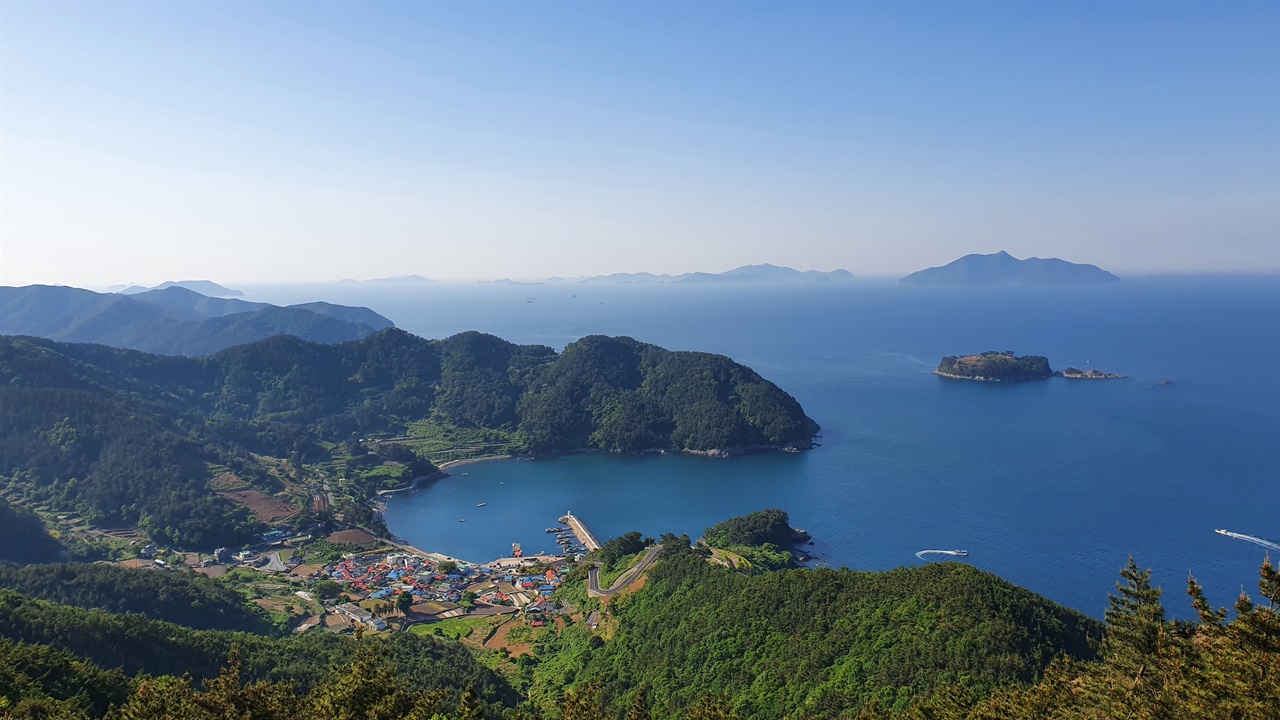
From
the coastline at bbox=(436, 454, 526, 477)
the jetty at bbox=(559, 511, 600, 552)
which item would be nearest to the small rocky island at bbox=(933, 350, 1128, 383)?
the coastline at bbox=(436, 454, 526, 477)

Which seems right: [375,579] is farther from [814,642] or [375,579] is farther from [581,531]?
[814,642]

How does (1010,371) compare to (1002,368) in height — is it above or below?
below

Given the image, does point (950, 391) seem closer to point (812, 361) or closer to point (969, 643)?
point (812, 361)

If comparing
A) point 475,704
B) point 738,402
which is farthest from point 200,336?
point 475,704

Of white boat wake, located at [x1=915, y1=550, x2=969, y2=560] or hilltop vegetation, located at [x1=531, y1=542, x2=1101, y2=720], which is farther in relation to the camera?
white boat wake, located at [x1=915, y1=550, x2=969, y2=560]

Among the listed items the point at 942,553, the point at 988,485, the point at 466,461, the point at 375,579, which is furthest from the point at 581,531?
the point at 988,485

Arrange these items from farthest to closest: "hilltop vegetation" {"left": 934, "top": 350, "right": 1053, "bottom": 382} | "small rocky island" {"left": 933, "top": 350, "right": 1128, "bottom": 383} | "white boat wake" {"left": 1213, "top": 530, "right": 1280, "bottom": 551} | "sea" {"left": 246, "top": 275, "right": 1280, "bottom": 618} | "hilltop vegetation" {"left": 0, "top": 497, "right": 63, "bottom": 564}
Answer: "hilltop vegetation" {"left": 934, "top": 350, "right": 1053, "bottom": 382} → "small rocky island" {"left": 933, "top": 350, "right": 1128, "bottom": 383} → "sea" {"left": 246, "top": 275, "right": 1280, "bottom": 618} → "hilltop vegetation" {"left": 0, "top": 497, "right": 63, "bottom": 564} → "white boat wake" {"left": 1213, "top": 530, "right": 1280, "bottom": 551}

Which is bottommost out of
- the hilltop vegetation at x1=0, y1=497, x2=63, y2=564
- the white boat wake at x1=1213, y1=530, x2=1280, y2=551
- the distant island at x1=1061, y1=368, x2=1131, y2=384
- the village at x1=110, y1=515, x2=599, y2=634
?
the village at x1=110, y1=515, x2=599, y2=634

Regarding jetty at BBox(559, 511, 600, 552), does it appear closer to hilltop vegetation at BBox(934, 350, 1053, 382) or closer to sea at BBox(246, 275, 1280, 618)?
sea at BBox(246, 275, 1280, 618)
